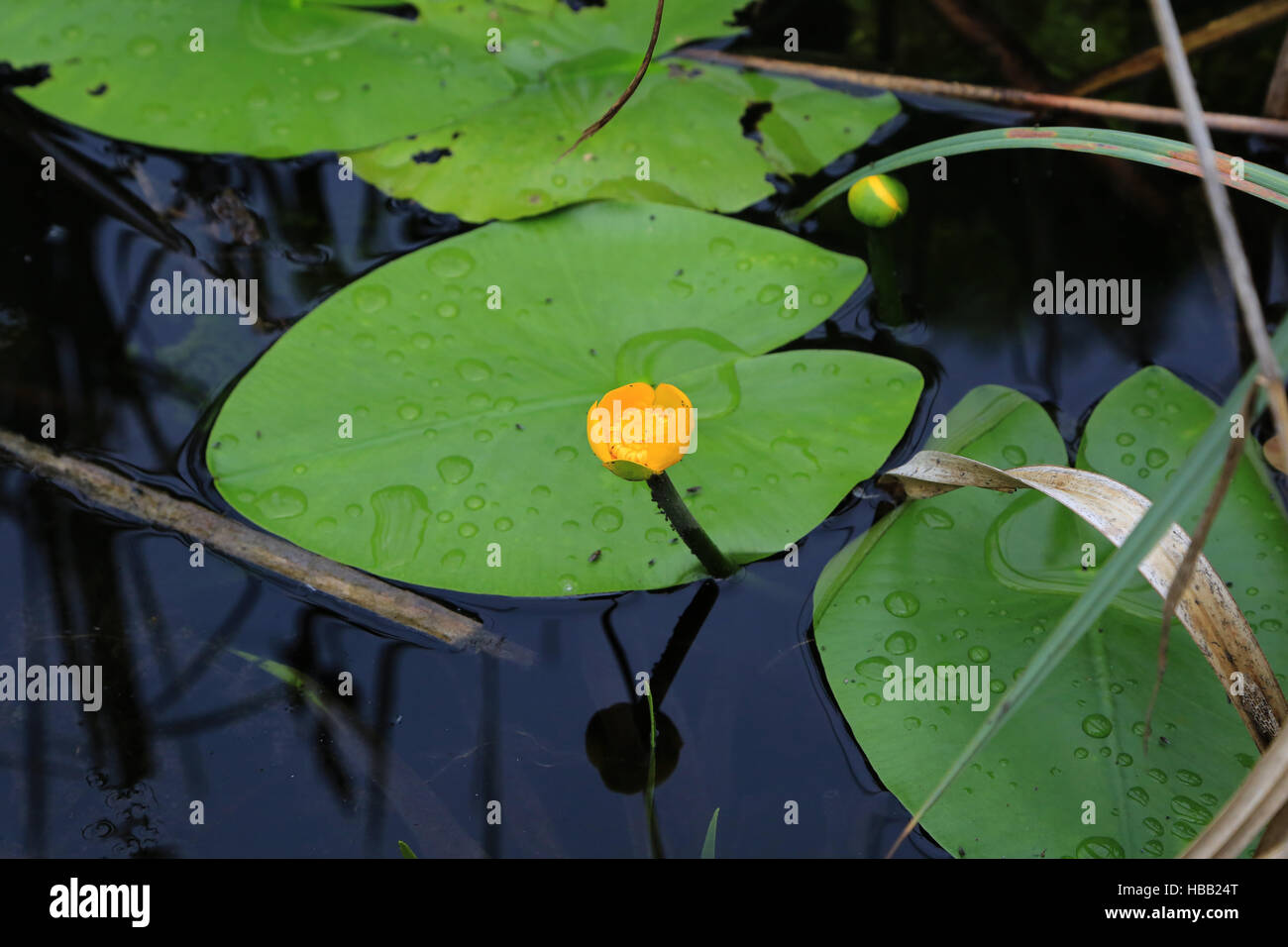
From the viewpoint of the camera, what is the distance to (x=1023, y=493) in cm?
161

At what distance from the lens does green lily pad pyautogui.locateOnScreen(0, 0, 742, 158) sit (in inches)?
77.7

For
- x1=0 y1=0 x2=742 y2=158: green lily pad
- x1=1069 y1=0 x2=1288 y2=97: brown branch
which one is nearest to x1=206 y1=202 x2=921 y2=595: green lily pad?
x1=0 y1=0 x2=742 y2=158: green lily pad

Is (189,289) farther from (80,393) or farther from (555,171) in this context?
(555,171)

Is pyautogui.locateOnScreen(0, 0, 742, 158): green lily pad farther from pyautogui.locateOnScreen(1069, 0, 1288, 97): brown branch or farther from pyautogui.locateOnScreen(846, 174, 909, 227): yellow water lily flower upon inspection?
pyautogui.locateOnScreen(1069, 0, 1288, 97): brown branch

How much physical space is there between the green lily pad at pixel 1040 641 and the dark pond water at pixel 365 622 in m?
A: 0.09

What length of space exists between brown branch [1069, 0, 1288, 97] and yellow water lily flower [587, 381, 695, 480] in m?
1.83

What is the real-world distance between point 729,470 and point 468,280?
26.6 inches

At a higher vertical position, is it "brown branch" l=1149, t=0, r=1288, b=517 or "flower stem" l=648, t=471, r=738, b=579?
"brown branch" l=1149, t=0, r=1288, b=517

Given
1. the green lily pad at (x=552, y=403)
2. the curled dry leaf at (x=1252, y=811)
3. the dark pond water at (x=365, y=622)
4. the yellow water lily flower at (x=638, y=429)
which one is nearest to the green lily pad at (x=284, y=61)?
the dark pond water at (x=365, y=622)

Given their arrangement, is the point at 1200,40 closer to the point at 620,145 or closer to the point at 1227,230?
the point at 620,145

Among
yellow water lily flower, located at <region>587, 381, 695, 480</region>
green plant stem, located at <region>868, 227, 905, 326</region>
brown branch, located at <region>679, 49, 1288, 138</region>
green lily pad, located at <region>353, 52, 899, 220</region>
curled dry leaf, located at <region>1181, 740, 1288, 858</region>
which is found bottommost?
curled dry leaf, located at <region>1181, 740, 1288, 858</region>

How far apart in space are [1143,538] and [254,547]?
1.44 metres

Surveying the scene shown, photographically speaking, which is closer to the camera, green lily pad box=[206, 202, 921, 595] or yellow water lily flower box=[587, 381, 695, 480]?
yellow water lily flower box=[587, 381, 695, 480]
